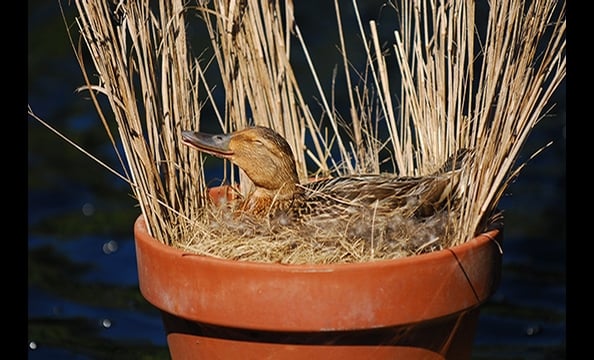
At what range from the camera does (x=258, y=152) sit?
5.55 ft

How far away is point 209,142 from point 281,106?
382 millimetres

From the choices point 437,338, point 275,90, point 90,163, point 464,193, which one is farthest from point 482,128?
point 90,163

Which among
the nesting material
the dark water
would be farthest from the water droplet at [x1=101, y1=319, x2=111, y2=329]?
the nesting material

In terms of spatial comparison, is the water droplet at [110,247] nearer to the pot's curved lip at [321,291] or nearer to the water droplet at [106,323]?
the water droplet at [106,323]

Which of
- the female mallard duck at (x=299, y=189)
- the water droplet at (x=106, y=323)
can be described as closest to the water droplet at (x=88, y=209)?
the water droplet at (x=106, y=323)

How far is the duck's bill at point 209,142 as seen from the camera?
1671 mm

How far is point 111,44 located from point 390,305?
59 centimetres

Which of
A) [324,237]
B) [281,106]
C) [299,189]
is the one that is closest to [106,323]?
[281,106]

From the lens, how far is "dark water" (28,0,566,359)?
2.74 m

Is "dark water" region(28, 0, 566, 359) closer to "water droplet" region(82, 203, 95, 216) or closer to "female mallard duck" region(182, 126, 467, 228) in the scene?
"water droplet" region(82, 203, 95, 216)

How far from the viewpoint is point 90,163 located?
3672mm

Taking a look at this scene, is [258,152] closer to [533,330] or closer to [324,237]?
[324,237]

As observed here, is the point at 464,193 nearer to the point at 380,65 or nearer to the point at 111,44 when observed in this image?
the point at 380,65

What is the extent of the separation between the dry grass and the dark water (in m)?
0.91
